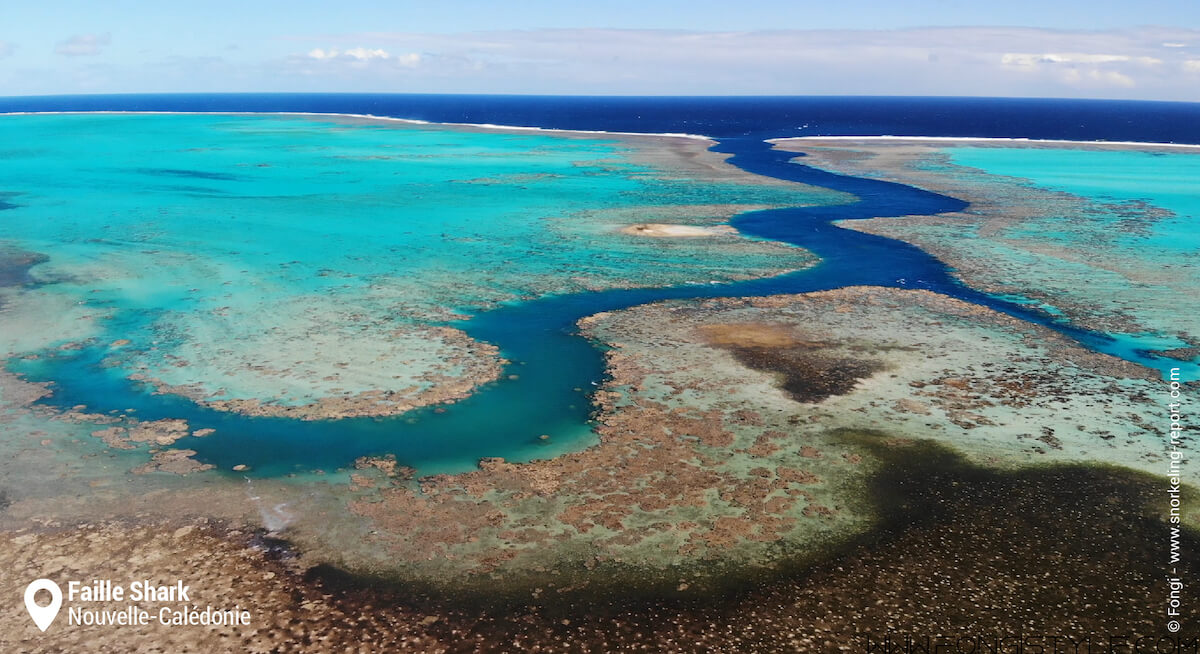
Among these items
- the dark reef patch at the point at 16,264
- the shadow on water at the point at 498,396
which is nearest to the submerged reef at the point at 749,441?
the shadow on water at the point at 498,396

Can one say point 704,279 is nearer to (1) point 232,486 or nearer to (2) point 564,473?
(2) point 564,473

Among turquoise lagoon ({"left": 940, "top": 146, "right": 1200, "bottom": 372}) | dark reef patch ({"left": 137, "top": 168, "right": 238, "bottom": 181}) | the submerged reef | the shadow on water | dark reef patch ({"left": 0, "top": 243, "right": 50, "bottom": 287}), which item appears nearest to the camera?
the submerged reef

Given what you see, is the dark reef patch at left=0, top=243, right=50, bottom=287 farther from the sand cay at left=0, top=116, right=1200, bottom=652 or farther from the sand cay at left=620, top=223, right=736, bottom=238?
the sand cay at left=620, top=223, right=736, bottom=238

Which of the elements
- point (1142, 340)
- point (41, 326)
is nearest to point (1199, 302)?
point (1142, 340)

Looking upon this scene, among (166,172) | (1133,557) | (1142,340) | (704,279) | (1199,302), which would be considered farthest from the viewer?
(166,172)

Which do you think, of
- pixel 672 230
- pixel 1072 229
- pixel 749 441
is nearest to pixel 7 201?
pixel 672 230

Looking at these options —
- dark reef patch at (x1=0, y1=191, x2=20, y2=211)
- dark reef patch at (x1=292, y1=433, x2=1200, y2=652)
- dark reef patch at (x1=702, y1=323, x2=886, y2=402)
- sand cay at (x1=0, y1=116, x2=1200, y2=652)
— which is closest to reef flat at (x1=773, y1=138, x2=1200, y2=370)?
sand cay at (x1=0, y1=116, x2=1200, y2=652)

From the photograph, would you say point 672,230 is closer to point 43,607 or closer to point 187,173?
point 43,607

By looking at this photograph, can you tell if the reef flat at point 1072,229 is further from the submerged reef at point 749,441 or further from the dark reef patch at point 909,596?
the dark reef patch at point 909,596
